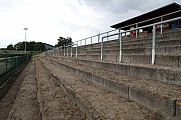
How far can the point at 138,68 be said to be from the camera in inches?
167

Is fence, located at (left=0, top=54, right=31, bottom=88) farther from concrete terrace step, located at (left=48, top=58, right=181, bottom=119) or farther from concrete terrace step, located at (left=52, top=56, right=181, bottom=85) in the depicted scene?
concrete terrace step, located at (left=48, top=58, right=181, bottom=119)

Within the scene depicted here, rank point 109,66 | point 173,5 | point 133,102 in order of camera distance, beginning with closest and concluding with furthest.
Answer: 1. point 133,102
2. point 109,66
3. point 173,5

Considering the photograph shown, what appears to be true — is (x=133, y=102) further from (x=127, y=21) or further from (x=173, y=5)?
(x=127, y=21)

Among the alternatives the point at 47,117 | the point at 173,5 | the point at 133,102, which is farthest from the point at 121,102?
the point at 173,5

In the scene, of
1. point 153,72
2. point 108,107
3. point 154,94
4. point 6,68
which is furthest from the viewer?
point 6,68

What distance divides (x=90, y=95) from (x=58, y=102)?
1.16 meters

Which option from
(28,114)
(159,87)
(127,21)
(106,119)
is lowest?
(28,114)

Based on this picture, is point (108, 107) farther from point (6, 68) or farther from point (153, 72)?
point (6, 68)

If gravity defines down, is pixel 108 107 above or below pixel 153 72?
below

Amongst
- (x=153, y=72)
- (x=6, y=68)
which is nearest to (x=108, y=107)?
(x=153, y=72)

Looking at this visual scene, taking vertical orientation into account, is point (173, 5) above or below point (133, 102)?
above

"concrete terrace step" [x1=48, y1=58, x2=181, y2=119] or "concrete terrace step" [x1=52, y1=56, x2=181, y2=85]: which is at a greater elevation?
"concrete terrace step" [x1=52, y1=56, x2=181, y2=85]

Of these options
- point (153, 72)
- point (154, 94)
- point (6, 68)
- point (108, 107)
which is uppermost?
point (153, 72)

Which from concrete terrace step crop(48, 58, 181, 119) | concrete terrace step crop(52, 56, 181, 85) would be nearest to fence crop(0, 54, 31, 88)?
concrete terrace step crop(52, 56, 181, 85)
